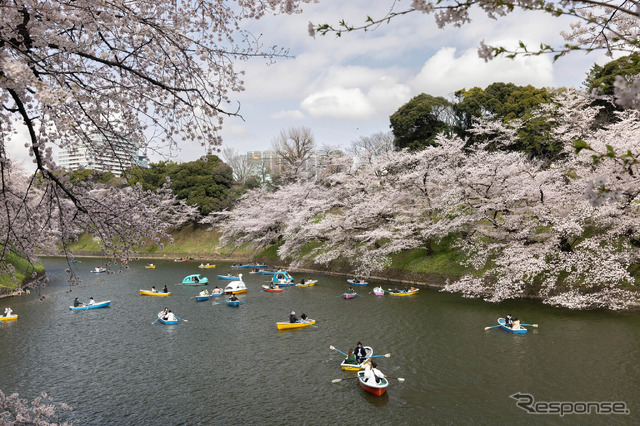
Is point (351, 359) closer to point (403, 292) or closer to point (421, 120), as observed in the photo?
point (403, 292)

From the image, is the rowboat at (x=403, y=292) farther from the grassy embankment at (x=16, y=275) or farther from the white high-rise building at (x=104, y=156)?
the grassy embankment at (x=16, y=275)

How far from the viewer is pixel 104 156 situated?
7.69m

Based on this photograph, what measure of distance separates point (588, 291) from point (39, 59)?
24826mm

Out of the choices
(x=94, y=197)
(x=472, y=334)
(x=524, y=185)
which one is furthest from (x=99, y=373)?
(x=524, y=185)

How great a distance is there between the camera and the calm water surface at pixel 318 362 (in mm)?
12469

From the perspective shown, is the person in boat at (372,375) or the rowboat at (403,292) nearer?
the person in boat at (372,375)

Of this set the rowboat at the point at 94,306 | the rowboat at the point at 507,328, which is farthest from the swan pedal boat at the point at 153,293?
the rowboat at the point at 507,328

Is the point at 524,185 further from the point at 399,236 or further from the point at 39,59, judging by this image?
the point at 39,59

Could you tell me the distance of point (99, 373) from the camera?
15.9m

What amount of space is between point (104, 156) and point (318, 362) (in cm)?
1206

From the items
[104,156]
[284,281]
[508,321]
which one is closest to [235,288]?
[284,281]

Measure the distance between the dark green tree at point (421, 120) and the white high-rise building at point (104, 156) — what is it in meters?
42.3

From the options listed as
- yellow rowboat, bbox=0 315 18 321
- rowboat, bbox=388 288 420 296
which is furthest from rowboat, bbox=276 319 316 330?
yellow rowboat, bbox=0 315 18 321

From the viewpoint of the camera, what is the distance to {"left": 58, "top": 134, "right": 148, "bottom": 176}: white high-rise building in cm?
746
